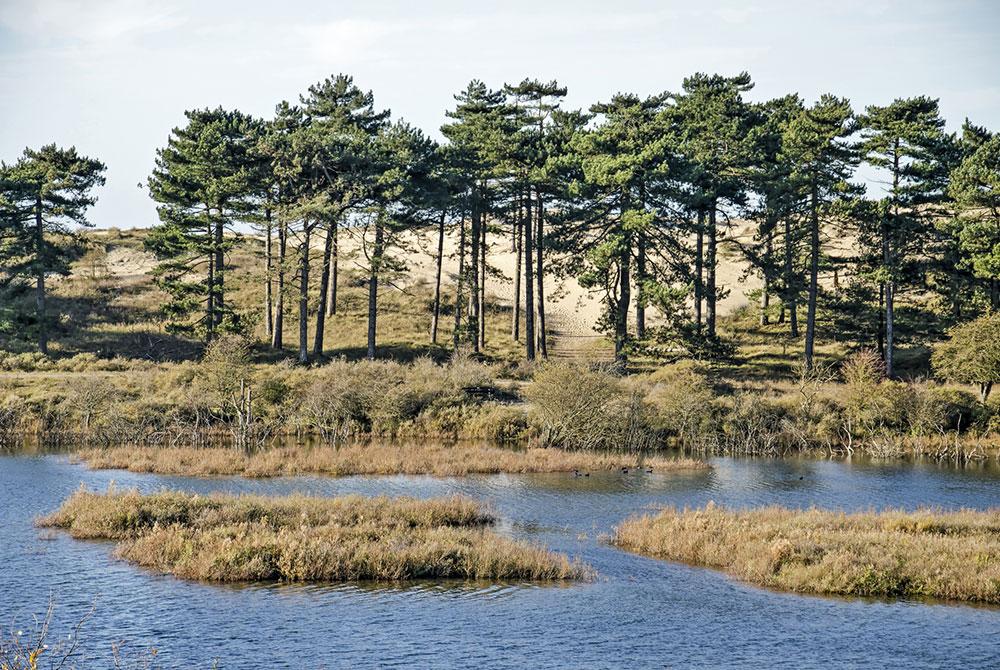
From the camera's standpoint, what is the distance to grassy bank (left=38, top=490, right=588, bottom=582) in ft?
97.0

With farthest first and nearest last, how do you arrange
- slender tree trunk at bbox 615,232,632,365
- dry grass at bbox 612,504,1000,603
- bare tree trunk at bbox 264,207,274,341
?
bare tree trunk at bbox 264,207,274,341
slender tree trunk at bbox 615,232,632,365
dry grass at bbox 612,504,1000,603

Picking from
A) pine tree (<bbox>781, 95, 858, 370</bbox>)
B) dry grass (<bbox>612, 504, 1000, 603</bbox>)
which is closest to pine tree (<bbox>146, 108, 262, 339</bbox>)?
pine tree (<bbox>781, 95, 858, 370</bbox>)

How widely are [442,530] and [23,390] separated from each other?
39658 millimetres

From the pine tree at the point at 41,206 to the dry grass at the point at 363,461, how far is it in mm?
25583

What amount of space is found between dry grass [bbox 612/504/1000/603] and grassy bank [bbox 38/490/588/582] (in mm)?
4705

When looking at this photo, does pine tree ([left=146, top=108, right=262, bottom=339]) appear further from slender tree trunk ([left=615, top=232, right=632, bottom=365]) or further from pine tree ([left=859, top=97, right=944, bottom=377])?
pine tree ([left=859, top=97, right=944, bottom=377])

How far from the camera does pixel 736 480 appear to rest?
4841 centimetres

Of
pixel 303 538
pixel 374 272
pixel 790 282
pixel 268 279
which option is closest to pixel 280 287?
pixel 268 279

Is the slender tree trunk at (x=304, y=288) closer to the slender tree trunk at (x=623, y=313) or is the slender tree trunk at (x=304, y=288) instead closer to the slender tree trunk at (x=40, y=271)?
the slender tree trunk at (x=40, y=271)

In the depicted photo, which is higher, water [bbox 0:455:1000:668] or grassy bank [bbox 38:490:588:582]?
grassy bank [bbox 38:490:588:582]

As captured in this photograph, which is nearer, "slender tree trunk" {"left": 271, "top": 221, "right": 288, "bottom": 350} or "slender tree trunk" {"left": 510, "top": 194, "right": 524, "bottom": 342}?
"slender tree trunk" {"left": 271, "top": 221, "right": 288, "bottom": 350}

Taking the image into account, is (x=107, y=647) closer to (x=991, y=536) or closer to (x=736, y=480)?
(x=991, y=536)

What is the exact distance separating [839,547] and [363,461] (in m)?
24.6

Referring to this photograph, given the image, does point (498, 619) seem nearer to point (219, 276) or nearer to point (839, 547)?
point (839, 547)
